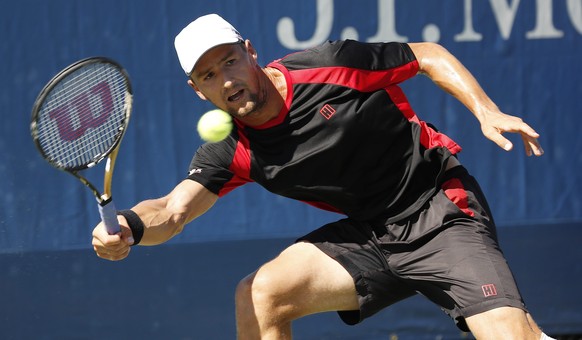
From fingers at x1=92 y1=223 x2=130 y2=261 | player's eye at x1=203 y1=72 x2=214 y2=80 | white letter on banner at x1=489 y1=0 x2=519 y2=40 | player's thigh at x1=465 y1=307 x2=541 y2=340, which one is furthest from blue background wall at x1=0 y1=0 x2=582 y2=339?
player's thigh at x1=465 y1=307 x2=541 y2=340

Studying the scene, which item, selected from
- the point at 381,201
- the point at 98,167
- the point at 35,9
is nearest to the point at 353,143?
the point at 381,201

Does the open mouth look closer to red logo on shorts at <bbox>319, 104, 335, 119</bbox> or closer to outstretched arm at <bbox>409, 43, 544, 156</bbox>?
red logo on shorts at <bbox>319, 104, 335, 119</bbox>

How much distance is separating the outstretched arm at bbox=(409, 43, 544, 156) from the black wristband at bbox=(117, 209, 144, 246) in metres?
1.19

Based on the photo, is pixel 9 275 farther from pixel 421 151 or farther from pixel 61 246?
pixel 421 151

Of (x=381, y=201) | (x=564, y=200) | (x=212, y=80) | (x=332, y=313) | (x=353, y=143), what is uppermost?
(x=212, y=80)

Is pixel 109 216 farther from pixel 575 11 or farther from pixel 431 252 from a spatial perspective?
pixel 575 11

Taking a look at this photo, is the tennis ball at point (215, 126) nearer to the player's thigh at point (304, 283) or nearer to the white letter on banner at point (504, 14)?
the player's thigh at point (304, 283)

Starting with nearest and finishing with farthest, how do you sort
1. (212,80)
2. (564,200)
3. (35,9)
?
(212,80), (35,9), (564,200)

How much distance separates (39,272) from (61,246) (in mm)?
170

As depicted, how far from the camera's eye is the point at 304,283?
382 cm

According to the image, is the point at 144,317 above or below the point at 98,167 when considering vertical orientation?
below

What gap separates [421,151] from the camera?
12.8 feet

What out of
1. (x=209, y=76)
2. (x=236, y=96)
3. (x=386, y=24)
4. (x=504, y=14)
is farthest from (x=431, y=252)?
(x=504, y=14)

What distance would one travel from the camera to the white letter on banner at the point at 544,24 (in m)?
5.10
